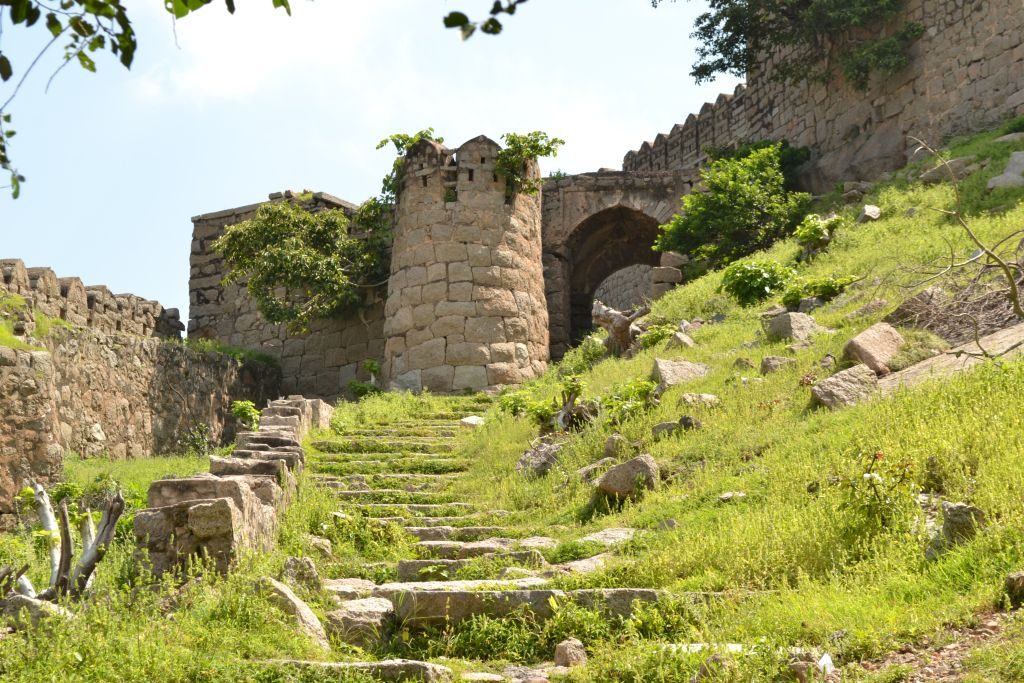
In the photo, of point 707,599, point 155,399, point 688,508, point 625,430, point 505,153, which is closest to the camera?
point 707,599

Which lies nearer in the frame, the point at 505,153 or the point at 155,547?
the point at 155,547

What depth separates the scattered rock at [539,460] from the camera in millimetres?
10469

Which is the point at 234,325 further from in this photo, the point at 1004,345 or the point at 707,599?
the point at 707,599

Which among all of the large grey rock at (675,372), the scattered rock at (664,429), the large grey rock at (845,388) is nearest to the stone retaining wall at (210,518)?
the scattered rock at (664,429)

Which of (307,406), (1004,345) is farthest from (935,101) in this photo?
(307,406)

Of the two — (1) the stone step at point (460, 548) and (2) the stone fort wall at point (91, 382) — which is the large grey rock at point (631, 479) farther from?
(2) the stone fort wall at point (91, 382)

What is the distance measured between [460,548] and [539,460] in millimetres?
2337

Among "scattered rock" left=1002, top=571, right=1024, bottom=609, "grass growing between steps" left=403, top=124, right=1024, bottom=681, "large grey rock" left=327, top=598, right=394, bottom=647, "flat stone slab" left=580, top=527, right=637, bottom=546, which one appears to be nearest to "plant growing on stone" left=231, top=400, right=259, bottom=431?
"grass growing between steps" left=403, top=124, right=1024, bottom=681

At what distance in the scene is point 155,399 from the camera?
48.4 ft

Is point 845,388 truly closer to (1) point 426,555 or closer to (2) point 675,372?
(2) point 675,372

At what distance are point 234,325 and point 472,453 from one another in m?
8.59

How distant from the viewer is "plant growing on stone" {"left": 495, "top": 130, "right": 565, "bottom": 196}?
16.4m

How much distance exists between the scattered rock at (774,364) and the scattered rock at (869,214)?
5321 millimetres

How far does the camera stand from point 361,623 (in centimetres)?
658
